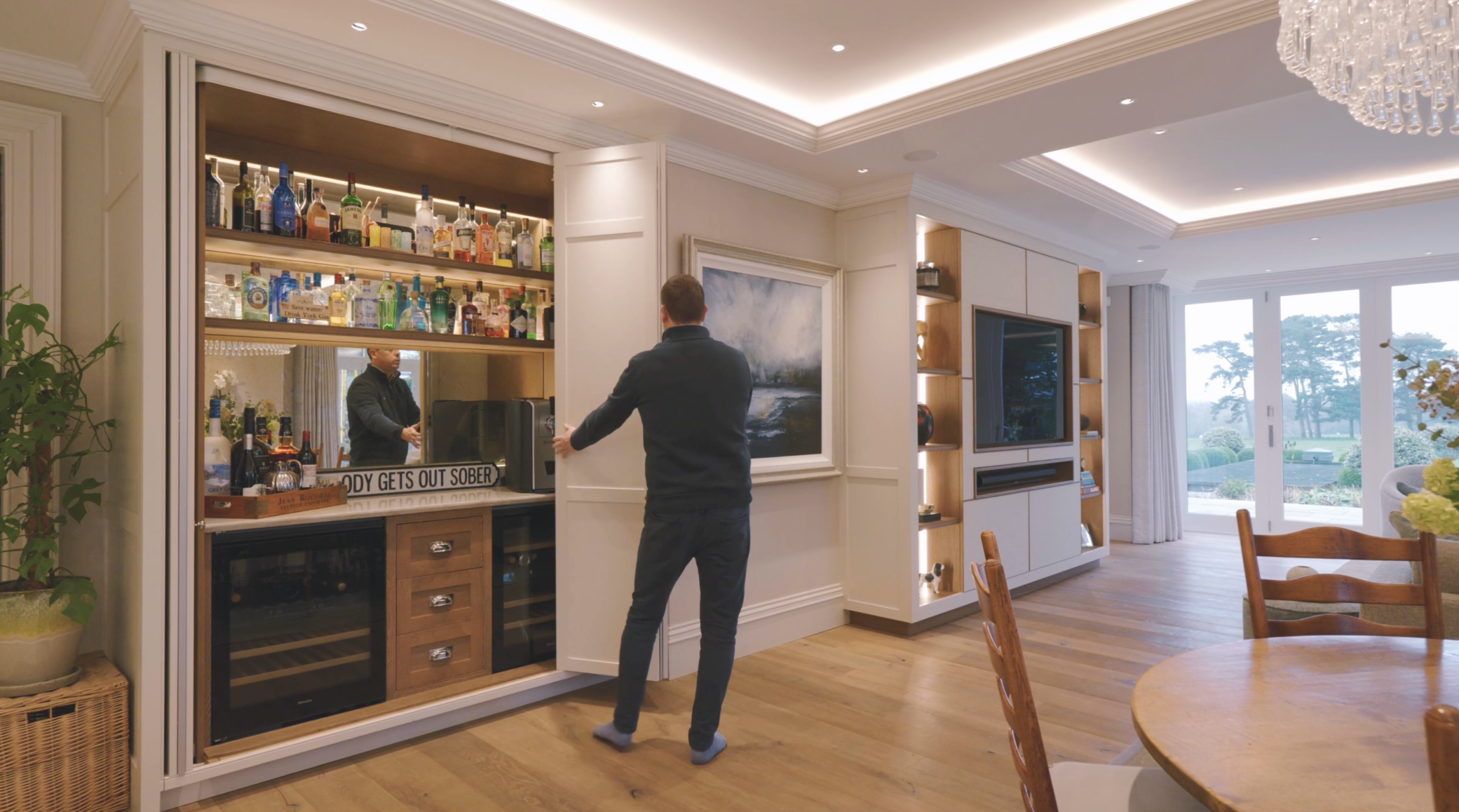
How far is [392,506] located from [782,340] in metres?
2.07

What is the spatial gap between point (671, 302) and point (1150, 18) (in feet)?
6.53

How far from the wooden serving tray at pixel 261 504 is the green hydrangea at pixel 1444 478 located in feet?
10.6

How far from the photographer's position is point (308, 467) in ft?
9.93

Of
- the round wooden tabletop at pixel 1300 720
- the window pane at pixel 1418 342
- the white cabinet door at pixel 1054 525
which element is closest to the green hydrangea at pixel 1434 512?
the round wooden tabletop at pixel 1300 720

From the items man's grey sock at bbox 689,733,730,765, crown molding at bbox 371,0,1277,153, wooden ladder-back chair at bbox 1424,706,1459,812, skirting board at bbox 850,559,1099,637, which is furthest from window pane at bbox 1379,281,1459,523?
wooden ladder-back chair at bbox 1424,706,1459,812

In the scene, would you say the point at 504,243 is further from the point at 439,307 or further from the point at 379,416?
the point at 379,416

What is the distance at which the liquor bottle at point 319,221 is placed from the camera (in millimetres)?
3016

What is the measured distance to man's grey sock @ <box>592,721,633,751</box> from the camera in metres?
2.80

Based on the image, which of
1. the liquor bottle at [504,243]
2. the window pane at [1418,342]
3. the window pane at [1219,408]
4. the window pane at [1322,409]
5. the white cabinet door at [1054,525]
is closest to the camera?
the liquor bottle at [504,243]

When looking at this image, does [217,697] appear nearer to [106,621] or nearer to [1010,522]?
[106,621]

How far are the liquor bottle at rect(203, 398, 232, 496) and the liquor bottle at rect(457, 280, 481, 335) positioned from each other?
102cm

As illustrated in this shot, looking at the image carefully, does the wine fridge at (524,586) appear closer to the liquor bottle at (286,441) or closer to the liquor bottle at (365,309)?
the liquor bottle at (286,441)

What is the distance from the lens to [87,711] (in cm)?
240

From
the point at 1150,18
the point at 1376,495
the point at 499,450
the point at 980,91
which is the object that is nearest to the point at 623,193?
the point at 499,450
